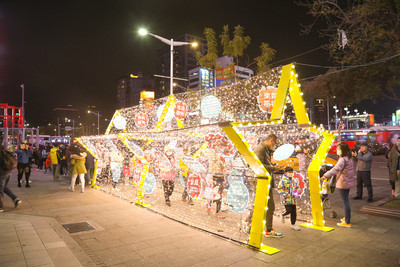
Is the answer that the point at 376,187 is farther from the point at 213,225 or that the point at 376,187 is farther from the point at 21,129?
the point at 21,129

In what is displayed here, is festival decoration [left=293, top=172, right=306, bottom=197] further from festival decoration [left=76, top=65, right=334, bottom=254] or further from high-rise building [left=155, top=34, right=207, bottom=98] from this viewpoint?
high-rise building [left=155, top=34, right=207, bottom=98]

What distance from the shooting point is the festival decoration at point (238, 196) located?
469cm

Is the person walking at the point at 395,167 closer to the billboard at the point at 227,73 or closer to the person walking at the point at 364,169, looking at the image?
the person walking at the point at 364,169

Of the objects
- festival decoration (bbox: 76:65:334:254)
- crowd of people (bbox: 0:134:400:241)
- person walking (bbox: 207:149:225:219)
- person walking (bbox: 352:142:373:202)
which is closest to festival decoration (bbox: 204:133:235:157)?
festival decoration (bbox: 76:65:334:254)

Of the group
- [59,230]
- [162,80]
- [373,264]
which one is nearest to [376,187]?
[373,264]

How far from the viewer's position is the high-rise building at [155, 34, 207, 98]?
349 feet

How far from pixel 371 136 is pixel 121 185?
99.8ft

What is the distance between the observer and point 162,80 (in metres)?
117

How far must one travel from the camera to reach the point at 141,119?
9.70 metres

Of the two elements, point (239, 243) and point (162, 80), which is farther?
point (162, 80)

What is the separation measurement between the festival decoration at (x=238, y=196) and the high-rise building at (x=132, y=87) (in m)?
109

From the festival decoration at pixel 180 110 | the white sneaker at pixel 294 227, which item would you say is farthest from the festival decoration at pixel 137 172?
the white sneaker at pixel 294 227

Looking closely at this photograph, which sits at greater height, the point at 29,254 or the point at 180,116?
the point at 180,116

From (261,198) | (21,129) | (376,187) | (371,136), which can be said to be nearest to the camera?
(261,198)
